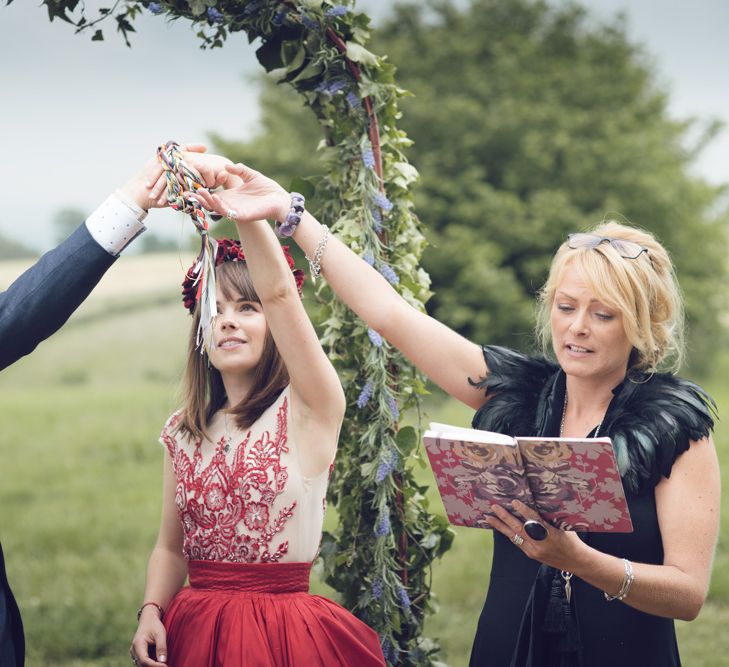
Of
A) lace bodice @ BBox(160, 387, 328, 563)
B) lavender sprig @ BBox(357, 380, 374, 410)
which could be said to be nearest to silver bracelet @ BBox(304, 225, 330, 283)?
lace bodice @ BBox(160, 387, 328, 563)

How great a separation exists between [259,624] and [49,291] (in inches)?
45.8

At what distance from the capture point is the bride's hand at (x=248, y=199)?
277cm

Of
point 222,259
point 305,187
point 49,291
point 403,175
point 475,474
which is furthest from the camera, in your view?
point 305,187

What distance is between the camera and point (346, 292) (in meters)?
3.03

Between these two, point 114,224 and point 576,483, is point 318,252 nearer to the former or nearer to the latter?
point 114,224

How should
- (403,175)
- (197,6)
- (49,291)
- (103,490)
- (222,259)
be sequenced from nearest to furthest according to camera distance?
(49,291), (222,259), (197,6), (403,175), (103,490)

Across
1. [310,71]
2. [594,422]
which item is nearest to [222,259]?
[310,71]

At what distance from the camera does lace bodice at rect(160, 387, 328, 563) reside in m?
2.94

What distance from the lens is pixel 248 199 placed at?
284 centimetres

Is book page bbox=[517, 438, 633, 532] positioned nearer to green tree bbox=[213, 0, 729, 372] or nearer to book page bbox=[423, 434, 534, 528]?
book page bbox=[423, 434, 534, 528]

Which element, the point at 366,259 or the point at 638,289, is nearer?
the point at 638,289

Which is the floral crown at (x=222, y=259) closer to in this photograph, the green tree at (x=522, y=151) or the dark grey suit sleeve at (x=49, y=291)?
the dark grey suit sleeve at (x=49, y=291)

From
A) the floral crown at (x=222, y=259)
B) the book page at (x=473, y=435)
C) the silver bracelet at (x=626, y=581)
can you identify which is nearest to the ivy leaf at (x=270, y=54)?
the floral crown at (x=222, y=259)

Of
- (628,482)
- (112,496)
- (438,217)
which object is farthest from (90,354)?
(628,482)
